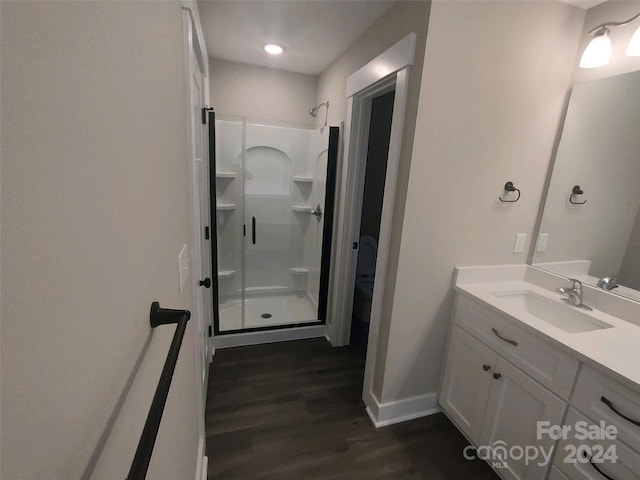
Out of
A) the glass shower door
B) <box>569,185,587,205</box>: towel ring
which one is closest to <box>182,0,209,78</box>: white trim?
the glass shower door

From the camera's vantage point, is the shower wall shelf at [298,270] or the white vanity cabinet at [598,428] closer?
the white vanity cabinet at [598,428]

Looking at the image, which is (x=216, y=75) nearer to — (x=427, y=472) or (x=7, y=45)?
(x=7, y=45)

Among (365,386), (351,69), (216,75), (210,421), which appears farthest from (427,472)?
(216,75)

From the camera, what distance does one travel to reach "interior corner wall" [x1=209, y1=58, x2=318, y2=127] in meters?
2.79

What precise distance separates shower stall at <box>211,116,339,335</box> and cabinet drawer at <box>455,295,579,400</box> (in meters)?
1.34

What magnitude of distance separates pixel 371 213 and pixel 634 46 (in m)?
2.22

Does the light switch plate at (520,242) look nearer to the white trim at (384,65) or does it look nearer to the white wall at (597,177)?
the white wall at (597,177)

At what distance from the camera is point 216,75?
2.76 m

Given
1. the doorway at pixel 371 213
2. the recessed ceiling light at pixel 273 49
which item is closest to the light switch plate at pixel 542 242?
the doorway at pixel 371 213

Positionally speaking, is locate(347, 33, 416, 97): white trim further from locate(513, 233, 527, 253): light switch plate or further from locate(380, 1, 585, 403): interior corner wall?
locate(513, 233, 527, 253): light switch plate

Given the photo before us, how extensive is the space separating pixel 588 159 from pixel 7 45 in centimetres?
238

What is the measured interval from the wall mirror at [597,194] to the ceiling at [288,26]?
1346 mm

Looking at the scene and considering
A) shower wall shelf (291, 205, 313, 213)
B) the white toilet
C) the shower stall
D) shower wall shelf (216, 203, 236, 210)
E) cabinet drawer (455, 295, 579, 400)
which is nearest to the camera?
cabinet drawer (455, 295, 579, 400)

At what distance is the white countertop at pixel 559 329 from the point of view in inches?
42.9
